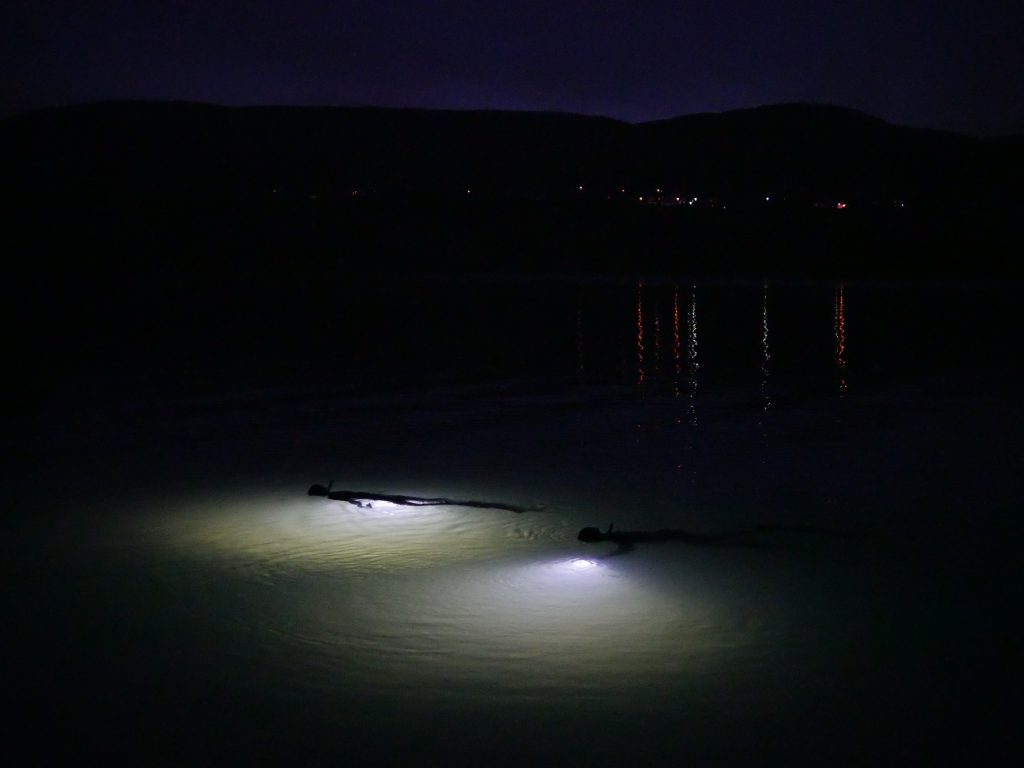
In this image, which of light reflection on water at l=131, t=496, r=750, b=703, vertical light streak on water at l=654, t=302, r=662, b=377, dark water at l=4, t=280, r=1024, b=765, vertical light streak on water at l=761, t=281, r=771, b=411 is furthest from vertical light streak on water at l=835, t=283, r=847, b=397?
light reflection on water at l=131, t=496, r=750, b=703

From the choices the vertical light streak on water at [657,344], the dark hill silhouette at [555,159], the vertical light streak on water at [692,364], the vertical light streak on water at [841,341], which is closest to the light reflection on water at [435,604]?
the vertical light streak on water at [692,364]

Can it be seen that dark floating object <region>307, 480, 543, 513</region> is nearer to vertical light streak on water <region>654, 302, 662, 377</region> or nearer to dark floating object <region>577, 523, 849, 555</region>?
dark floating object <region>577, 523, 849, 555</region>

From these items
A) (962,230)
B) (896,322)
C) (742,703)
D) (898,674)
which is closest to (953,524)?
(898,674)

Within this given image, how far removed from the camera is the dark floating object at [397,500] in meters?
10.7

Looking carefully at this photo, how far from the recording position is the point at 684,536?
982cm

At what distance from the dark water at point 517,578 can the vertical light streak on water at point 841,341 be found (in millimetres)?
1931

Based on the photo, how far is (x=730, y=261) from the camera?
100125 mm

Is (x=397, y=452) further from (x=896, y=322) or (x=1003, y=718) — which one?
(x=896, y=322)

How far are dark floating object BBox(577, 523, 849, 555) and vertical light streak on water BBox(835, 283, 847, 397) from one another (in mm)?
9987

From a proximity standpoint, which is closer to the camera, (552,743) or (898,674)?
(552,743)

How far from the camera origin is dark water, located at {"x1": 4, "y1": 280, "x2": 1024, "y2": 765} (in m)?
6.07

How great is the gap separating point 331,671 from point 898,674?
3.00 m

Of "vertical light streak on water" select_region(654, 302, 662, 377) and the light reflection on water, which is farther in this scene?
"vertical light streak on water" select_region(654, 302, 662, 377)

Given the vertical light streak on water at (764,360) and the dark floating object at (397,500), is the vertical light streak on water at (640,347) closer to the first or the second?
the vertical light streak on water at (764,360)
